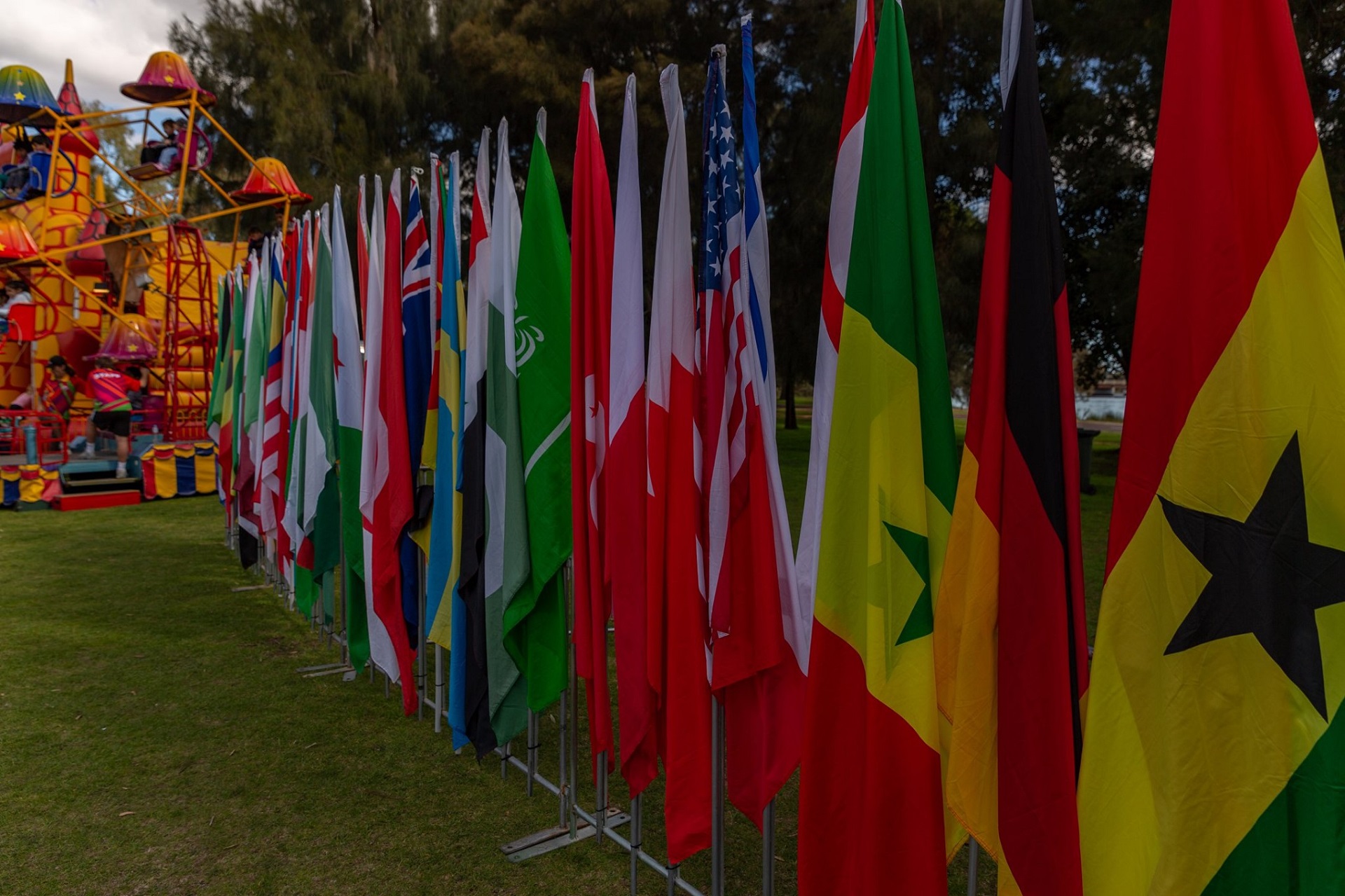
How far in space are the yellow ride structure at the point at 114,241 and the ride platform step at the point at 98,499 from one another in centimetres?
111

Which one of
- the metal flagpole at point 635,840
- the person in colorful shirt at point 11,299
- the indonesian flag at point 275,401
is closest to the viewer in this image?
the metal flagpole at point 635,840

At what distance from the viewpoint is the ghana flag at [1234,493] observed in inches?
56.4

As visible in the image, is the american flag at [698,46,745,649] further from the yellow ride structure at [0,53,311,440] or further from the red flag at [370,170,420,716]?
the yellow ride structure at [0,53,311,440]

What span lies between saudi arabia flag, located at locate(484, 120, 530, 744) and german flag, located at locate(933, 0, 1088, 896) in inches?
70.4

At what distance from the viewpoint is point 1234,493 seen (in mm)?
1503

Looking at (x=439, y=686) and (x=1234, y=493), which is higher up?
(x=1234, y=493)

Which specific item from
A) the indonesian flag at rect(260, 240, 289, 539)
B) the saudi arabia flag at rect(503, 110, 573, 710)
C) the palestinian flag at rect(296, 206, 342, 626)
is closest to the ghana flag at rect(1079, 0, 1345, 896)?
the saudi arabia flag at rect(503, 110, 573, 710)

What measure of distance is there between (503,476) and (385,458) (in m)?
1.02

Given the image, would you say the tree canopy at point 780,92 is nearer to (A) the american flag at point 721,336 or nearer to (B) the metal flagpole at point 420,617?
(A) the american flag at point 721,336

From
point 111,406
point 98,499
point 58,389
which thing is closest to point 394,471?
point 98,499

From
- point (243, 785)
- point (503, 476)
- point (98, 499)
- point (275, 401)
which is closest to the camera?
point (503, 476)

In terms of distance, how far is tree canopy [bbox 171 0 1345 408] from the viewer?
12961mm

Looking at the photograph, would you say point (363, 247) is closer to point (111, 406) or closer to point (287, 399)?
point (287, 399)

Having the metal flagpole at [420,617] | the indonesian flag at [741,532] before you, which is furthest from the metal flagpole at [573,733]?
the metal flagpole at [420,617]
